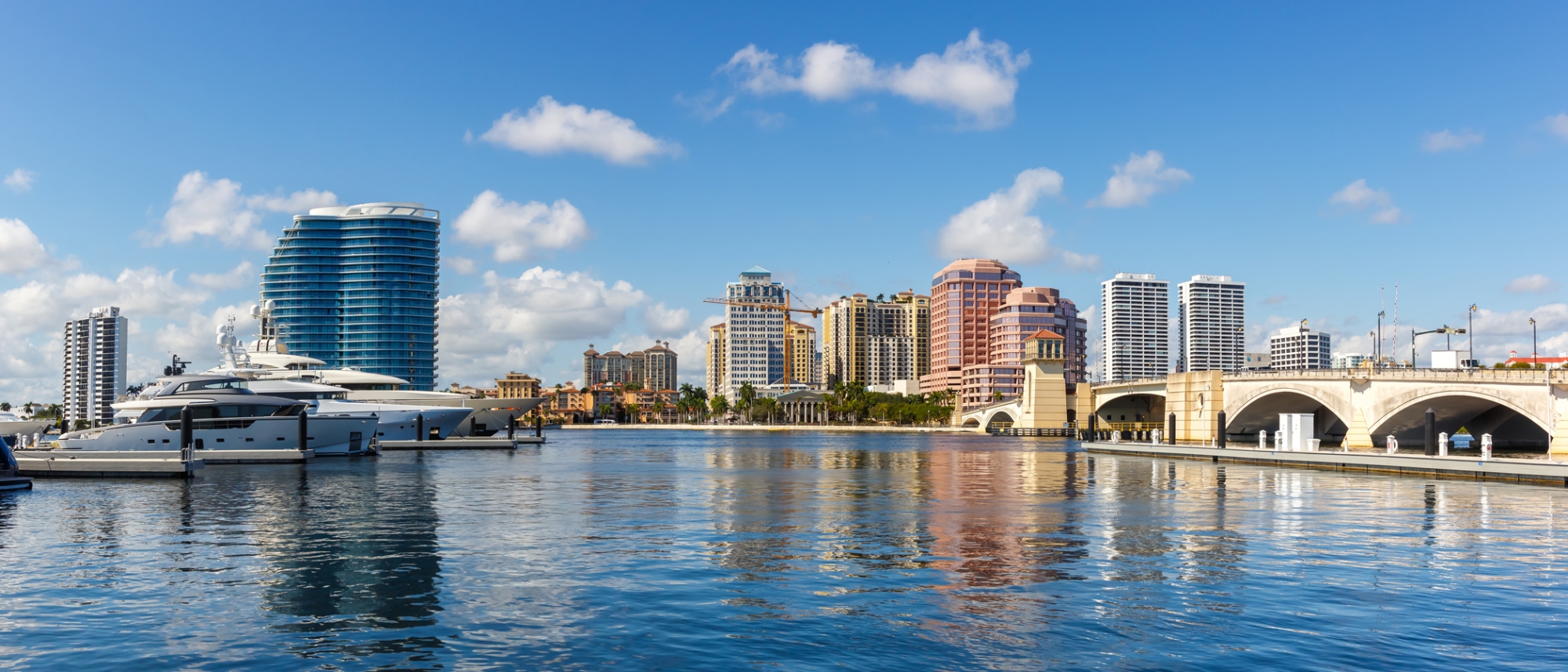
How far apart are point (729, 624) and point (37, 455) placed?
2434 inches

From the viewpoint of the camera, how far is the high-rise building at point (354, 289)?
7500 inches

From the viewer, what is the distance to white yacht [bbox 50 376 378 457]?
→ 213 ft

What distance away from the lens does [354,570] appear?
76.4ft

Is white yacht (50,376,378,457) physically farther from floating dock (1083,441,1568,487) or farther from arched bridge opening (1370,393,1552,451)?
arched bridge opening (1370,393,1552,451)

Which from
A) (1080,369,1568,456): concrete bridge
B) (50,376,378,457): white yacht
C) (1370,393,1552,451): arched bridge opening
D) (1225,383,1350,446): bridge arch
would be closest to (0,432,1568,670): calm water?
(50,376,378,457): white yacht

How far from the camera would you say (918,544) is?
27.9 metres

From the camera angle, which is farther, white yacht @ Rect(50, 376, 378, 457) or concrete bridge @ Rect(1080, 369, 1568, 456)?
concrete bridge @ Rect(1080, 369, 1568, 456)

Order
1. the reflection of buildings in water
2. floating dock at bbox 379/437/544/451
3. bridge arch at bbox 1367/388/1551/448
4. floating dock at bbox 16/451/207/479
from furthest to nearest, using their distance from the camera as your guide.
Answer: floating dock at bbox 379/437/544/451, bridge arch at bbox 1367/388/1551/448, floating dock at bbox 16/451/207/479, the reflection of buildings in water

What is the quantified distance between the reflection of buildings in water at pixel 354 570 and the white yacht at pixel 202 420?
27.6 m

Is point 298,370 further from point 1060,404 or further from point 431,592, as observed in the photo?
point 1060,404

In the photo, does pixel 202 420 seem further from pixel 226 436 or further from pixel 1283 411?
pixel 1283 411

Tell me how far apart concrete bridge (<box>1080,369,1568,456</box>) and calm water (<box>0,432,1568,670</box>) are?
31918 mm

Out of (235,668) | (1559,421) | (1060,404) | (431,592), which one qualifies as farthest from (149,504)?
(1060,404)

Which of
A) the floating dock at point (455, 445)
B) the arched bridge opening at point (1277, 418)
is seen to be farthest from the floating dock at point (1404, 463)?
the floating dock at point (455, 445)
